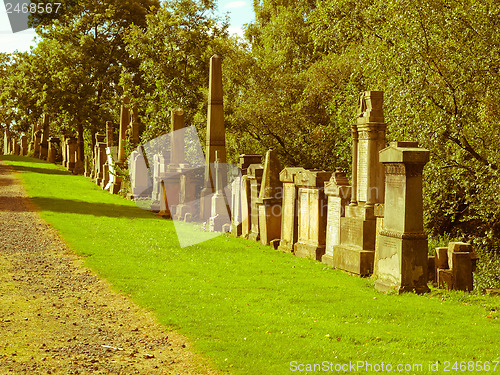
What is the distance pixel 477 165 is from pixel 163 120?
18.5m

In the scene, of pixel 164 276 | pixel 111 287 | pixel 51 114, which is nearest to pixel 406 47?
pixel 164 276

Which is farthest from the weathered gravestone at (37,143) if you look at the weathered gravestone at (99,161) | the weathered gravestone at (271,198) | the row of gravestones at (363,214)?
the weathered gravestone at (271,198)

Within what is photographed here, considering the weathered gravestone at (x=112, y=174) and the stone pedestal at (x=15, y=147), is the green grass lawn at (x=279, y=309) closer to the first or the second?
the weathered gravestone at (x=112, y=174)

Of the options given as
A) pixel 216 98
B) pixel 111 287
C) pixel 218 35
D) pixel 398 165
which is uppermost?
pixel 218 35

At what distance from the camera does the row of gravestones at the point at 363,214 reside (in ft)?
31.2

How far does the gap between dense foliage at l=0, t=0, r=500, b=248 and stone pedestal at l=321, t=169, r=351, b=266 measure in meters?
3.43

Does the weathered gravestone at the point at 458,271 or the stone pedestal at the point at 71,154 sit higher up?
the stone pedestal at the point at 71,154

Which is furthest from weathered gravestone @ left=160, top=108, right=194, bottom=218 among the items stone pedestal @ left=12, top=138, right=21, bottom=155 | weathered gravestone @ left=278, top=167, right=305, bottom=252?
stone pedestal @ left=12, top=138, right=21, bottom=155

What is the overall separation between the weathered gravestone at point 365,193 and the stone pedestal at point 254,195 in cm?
360

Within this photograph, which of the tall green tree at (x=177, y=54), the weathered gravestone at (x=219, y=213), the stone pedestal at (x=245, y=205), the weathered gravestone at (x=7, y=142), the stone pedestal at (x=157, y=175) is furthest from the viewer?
the weathered gravestone at (x=7, y=142)

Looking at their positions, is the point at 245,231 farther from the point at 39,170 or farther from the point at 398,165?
the point at 39,170

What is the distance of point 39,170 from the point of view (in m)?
35.8

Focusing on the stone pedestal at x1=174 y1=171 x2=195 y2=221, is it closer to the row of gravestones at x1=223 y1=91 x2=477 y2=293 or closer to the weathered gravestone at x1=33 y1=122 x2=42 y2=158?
the row of gravestones at x1=223 y1=91 x2=477 y2=293

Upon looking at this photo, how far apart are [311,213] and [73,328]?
6.69 meters
